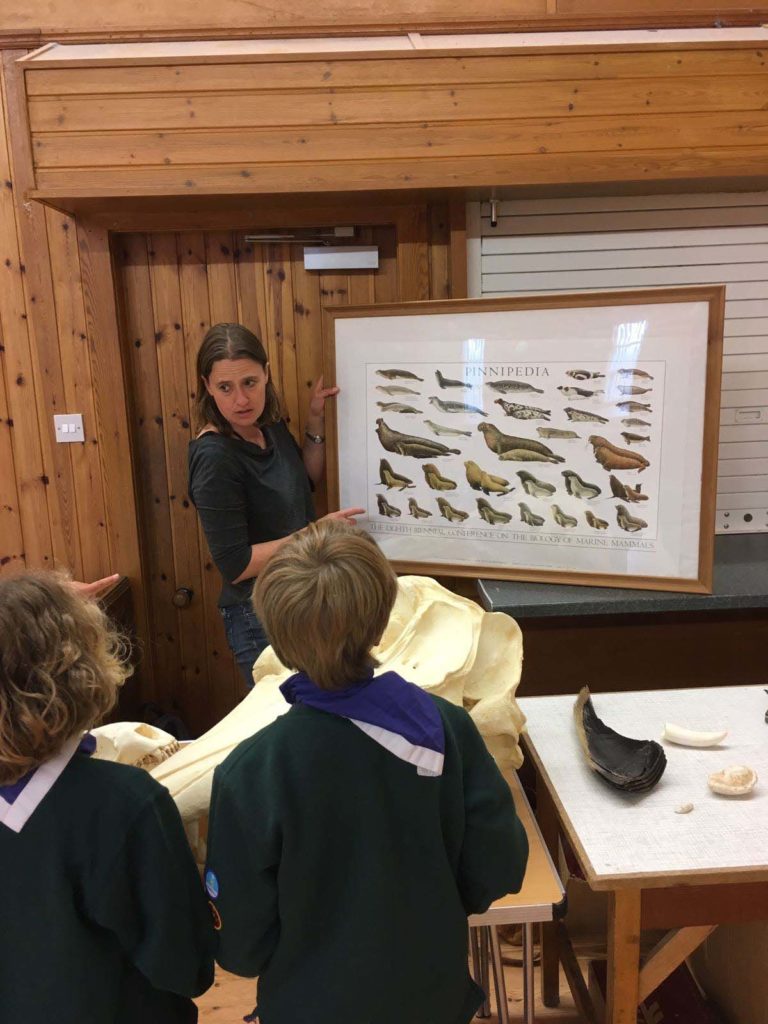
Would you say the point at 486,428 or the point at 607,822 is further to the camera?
the point at 486,428

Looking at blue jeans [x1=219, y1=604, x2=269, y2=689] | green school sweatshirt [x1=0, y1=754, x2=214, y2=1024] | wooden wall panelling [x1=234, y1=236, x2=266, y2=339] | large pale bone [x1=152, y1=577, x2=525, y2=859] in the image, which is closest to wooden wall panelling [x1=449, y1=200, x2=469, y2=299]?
wooden wall panelling [x1=234, y1=236, x2=266, y2=339]

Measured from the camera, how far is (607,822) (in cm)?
150

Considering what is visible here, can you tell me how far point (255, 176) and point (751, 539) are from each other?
232 cm

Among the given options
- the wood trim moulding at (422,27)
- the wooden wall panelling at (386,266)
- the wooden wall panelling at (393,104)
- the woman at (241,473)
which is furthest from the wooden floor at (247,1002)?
the wood trim moulding at (422,27)

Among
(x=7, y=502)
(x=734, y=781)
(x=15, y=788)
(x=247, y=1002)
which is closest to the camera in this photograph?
(x=15, y=788)

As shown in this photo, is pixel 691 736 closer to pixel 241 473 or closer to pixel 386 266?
pixel 241 473

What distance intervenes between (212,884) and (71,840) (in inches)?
8.6

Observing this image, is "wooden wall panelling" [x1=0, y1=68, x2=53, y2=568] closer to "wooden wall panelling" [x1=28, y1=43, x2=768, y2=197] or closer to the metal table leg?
"wooden wall panelling" [x1=28, y1=43, x2=768, y2=197]

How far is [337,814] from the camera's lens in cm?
→ 113

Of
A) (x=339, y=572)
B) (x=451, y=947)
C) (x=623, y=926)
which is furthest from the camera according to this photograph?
(x=623, y=926)

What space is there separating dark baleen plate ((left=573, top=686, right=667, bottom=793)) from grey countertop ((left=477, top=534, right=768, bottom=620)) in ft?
2.34

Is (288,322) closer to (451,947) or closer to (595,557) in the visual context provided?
(595,557)

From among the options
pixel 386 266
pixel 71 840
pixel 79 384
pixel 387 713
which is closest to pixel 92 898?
pixel 71 840

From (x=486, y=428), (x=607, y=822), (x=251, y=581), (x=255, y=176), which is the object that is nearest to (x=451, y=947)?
(x=607, y=822)
